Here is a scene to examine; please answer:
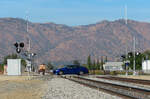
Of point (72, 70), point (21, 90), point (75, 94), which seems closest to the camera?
point (75, 94)

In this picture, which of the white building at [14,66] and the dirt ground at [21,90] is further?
the white building at [14,66]

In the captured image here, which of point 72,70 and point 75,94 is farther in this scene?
point 72,70

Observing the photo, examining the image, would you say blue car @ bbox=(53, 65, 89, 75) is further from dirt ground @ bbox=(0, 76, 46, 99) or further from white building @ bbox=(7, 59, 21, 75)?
dirt ground @ bbox=(0, 76, 46, 99)

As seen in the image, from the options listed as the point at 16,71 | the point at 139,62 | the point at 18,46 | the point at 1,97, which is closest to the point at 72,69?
the point at 16,71

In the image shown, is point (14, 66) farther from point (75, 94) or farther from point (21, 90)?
point (75, 94)

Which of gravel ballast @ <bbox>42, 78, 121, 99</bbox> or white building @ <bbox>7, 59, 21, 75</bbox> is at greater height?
white building @ <bbox>7, 59, 21, 75</bbox>

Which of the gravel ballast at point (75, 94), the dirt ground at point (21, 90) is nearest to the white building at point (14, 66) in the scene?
the dirt ground at point (21, 90)

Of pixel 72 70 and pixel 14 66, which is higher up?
pixel 14 66

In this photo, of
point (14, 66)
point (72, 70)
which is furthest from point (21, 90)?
point (14, 66)

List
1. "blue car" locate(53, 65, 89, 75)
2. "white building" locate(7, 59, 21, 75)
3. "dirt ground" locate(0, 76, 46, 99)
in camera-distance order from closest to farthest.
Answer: "dirt ground" locate(0, 76, 46, 99) → "blue car" locate(53, 65, 89, 75) → "white building" locate(7, 59, 21, 75)

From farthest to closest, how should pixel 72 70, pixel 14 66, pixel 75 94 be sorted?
1. pixel 14 66
2. pixel 72 70
3. pixel 75 94

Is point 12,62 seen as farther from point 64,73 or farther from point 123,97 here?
point 123,97

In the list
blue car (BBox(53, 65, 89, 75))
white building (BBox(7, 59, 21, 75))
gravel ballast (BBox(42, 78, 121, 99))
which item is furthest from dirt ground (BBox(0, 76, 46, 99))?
white building (BBox(7, 59, 21, 75))

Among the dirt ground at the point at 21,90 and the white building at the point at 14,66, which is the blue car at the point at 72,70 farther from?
the dirt ground at the point at 21,90
